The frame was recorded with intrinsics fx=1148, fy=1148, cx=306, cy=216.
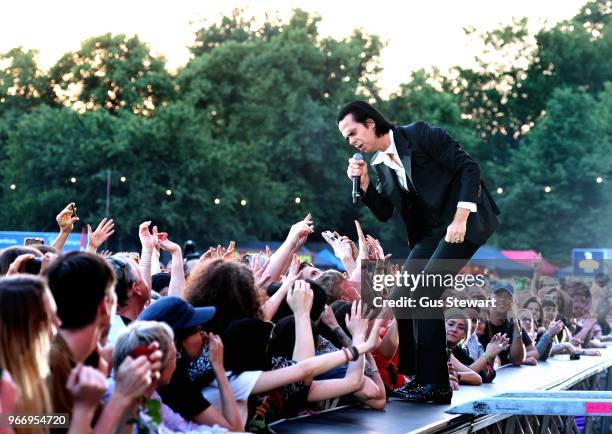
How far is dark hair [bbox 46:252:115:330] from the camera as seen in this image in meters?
3.87

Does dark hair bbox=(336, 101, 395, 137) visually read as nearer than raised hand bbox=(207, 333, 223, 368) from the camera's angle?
No

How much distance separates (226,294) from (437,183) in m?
1.79

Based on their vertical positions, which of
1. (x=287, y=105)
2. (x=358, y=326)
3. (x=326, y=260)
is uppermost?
(x=287, y=105)

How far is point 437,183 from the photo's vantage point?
664cm

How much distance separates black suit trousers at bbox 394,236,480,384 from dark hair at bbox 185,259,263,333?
1479 mm

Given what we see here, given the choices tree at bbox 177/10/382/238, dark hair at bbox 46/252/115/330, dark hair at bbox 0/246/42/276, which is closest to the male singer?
dark hair at bbox 0/246/42/276

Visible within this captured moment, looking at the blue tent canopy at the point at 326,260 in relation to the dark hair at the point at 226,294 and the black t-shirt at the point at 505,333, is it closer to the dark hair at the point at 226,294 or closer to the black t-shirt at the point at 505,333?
the black t-shirt at the point at 505,333

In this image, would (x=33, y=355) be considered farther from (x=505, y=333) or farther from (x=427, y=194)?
(x=505, y=333)

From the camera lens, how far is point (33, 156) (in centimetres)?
4628

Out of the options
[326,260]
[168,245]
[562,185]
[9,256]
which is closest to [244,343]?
[9,256]

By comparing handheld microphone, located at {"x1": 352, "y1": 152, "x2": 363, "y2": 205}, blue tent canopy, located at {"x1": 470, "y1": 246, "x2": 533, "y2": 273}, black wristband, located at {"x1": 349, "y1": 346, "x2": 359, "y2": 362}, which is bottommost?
blue tent canopy, located at {"x1": 470, "y1": 246, "x2": 533, "y2": 273}

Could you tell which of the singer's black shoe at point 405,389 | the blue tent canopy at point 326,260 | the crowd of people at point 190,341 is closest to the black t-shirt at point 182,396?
the crowd of people at point 190,341

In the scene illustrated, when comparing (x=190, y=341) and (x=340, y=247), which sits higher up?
(x=340, y=247)

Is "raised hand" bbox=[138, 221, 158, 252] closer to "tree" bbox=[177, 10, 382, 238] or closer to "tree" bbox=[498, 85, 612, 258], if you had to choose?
"tree" bbox=[177, 10, 382, 238]
